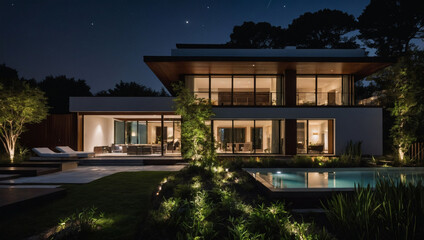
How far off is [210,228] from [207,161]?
5088 millimetres

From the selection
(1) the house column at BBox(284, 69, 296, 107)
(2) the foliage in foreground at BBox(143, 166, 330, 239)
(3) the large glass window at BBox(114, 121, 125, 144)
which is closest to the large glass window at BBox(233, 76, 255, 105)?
(1) the house column at BBox(284, 69, 296, 107)

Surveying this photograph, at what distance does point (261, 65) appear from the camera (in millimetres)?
13312

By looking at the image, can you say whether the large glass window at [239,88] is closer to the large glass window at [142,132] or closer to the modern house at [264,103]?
the modern house at [264,103]

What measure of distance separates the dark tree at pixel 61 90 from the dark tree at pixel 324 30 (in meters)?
29.6

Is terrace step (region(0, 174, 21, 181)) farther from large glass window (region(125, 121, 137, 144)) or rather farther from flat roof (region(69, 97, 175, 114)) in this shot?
large glass window (region(125, 121, 137, 144))

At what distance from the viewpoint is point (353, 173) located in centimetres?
887

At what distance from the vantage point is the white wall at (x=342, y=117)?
13.6 meters

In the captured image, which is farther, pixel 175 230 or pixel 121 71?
pixel 121 71

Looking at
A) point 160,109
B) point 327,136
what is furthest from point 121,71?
point 327,136

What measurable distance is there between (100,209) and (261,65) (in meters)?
10.9

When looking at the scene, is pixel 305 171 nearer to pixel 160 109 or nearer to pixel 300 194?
pixel 300 194

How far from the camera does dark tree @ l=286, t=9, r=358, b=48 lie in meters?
28.2

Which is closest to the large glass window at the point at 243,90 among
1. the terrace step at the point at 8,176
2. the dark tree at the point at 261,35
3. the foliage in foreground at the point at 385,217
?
the terrace step at the point at 8,176

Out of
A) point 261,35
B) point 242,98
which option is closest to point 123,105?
point 242,98
